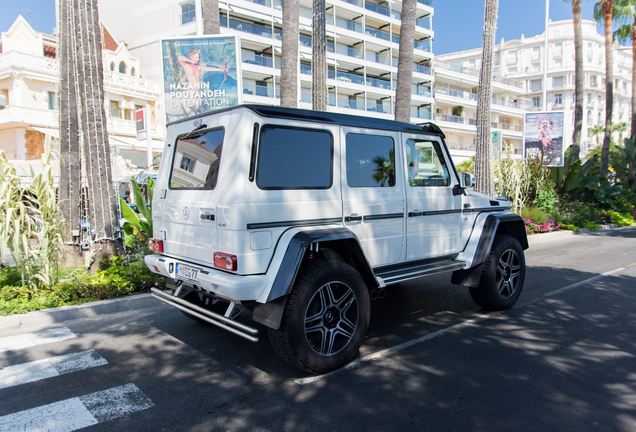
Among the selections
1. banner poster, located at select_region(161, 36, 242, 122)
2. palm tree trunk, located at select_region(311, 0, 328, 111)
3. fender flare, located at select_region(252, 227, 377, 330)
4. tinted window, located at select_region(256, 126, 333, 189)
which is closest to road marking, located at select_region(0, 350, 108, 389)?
fender flare, located at select_region(252, 227, 377, 330)

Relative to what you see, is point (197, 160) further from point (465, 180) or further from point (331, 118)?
point (465, 180)

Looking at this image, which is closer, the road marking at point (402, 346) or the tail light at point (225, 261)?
the tail light at point (225, 261)

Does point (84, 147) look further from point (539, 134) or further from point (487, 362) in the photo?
point (539, 134)

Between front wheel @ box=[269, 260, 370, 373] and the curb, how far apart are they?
3326 mm

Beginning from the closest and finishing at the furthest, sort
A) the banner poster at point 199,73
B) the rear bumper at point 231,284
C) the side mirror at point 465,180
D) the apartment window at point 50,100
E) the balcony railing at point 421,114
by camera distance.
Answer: the rear bumper at point 231,284 < the side mirror at point 465,180 < the banner poster at point 199,73 < the apartment window at point 50,100 < the balcony railing at point 421,114

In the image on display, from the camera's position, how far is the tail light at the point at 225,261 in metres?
3.67

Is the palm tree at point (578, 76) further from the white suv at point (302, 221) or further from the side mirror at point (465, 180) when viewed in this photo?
the white suv at point (302, 221)

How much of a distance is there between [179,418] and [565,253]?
10.2m

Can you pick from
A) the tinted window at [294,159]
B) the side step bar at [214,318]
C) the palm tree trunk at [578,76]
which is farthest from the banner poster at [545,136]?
the side step bar at [214,318]

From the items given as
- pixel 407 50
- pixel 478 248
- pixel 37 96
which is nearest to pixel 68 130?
pixel 478 248

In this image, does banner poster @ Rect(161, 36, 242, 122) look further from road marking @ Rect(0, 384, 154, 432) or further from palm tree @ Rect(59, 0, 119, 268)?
road marking @ Rect(0, 384, 154, 432)

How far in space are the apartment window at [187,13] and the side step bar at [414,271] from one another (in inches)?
1665

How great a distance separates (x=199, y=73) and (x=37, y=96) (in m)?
24.3

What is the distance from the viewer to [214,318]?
156 inches
